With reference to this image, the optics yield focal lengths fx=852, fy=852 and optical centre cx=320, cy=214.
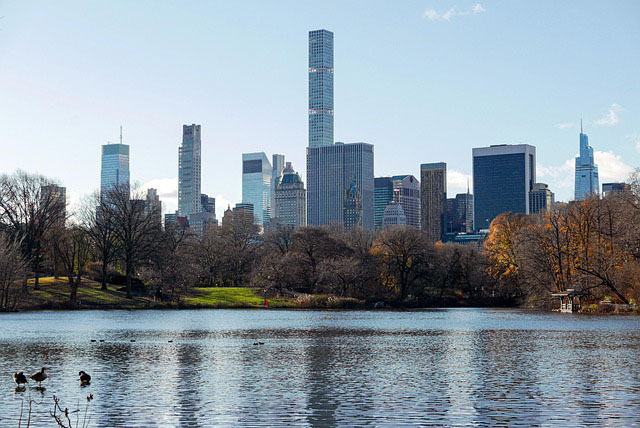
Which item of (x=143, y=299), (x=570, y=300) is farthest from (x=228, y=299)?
(x=570, y=300)

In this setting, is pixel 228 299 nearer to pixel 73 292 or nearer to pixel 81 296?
pixel 81 296

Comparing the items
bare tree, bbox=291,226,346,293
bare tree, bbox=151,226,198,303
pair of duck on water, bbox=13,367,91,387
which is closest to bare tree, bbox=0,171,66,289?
bare tree, bbox=151,226,198,303

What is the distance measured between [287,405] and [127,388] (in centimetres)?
612

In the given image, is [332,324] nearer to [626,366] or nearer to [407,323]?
[407,323]

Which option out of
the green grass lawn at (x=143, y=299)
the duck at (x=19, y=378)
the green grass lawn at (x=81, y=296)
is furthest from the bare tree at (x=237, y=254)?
the duck at (x=19, y=378)

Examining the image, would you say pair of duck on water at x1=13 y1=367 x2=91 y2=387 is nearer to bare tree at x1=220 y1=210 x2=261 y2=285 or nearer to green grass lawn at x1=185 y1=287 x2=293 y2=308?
green grass lawn at x1=185 y1=287 x2=293 y2=308

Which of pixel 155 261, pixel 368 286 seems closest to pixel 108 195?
pixel 155 261

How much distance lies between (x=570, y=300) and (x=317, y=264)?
3391cm

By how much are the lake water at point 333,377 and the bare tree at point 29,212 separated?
1587 inches

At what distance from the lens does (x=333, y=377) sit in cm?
2872

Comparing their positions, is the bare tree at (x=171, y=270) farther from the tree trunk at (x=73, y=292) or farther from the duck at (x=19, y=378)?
the duck at (x=19, y=378)

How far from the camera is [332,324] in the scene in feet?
205

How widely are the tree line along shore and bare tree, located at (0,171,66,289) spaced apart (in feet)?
0.41

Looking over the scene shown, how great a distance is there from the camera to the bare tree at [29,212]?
90625mm
